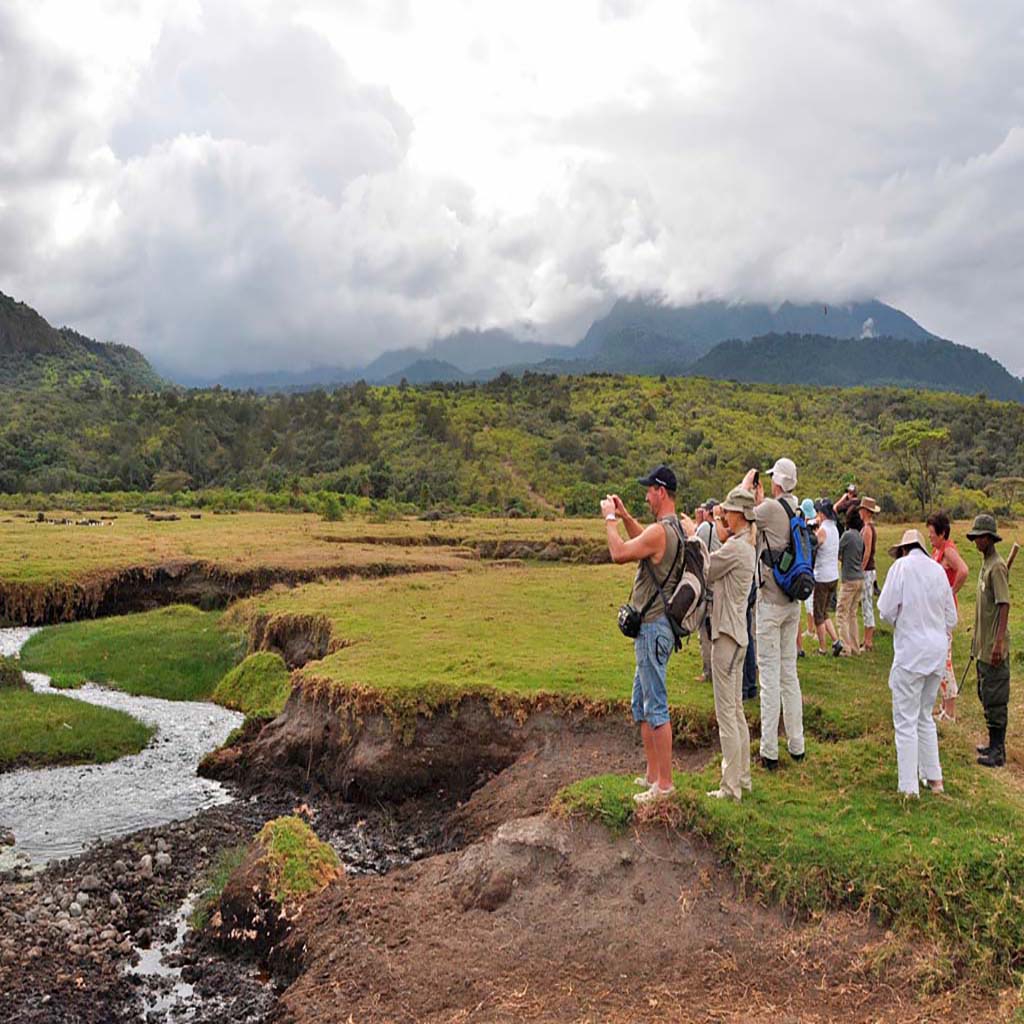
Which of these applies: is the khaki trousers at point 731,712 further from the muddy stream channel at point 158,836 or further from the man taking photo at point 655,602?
the muddy stream channel at point 158,836

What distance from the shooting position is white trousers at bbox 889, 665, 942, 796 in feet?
32.5

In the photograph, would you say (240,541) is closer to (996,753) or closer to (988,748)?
(988,748)

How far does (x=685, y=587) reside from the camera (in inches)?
361

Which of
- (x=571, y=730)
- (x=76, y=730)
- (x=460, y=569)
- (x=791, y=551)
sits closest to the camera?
(x=791, y=551)

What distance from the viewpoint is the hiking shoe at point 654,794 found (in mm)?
9711

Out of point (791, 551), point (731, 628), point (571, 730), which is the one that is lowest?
point (571, 730)

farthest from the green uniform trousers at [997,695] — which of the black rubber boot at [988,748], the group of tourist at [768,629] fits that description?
the black rubber boot at [988,748]

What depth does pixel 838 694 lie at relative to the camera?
47.1 ft

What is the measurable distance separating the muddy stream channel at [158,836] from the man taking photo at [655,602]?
511 centimetres

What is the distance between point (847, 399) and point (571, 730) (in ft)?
396

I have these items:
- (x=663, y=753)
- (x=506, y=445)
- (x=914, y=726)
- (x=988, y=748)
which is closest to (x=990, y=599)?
(x=988, y=748)

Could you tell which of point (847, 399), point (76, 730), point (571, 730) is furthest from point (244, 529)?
point (847, 399)

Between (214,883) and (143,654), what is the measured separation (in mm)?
15221

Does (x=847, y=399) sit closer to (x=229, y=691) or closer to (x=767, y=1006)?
(x=229, y=691)
